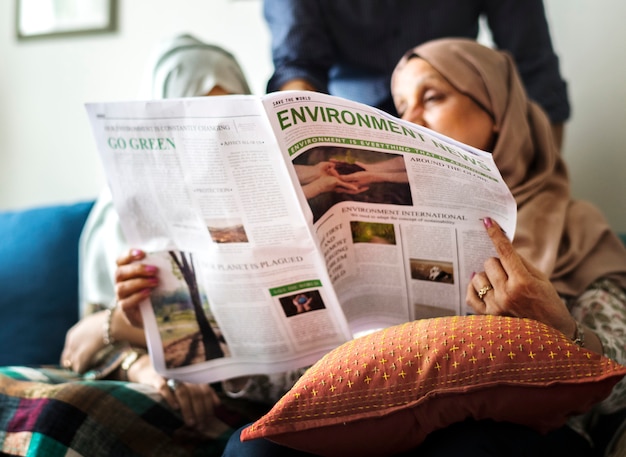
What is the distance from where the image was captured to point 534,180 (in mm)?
1158

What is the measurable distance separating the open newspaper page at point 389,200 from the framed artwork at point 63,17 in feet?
4.96

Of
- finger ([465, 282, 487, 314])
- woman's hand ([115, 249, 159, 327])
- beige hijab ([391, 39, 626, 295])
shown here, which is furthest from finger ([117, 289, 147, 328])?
beige hijab ([391, 39, 626, 295])

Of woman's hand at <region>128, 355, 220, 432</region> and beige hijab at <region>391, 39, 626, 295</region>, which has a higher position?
beige hijab at <region>391, 39, 626, 295</region>

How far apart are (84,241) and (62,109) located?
2.70 feet

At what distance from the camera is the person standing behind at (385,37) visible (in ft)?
4.84

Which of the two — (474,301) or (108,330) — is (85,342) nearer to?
(108,330)

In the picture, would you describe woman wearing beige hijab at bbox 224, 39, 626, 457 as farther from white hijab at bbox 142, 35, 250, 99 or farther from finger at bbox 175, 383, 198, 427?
white hijab at bbox 142, 35, 250, 99

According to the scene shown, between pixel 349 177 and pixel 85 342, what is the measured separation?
26.4 inches

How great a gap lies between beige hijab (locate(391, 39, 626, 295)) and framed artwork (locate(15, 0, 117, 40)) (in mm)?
1245

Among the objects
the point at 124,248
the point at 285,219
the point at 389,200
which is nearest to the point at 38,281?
the point at 124,248

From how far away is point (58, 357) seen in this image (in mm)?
1593

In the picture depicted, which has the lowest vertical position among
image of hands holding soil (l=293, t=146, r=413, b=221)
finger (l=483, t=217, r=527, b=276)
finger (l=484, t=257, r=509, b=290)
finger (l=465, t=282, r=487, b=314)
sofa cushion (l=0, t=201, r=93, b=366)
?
sofa cushion (l=0, t=201, r=93, b=366)

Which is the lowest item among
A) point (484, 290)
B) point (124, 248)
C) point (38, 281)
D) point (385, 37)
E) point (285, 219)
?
point (38, 281)

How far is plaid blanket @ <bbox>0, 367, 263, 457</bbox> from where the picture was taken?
2.95 ft
